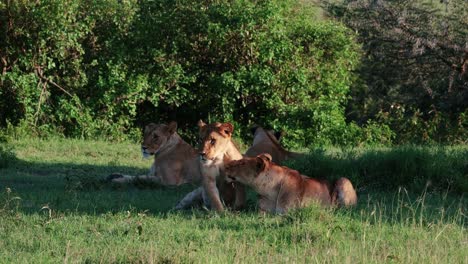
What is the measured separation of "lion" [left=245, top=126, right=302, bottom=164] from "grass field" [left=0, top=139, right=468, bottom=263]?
1266 millimetres

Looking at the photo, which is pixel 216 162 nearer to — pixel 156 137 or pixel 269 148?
pixel 156 137

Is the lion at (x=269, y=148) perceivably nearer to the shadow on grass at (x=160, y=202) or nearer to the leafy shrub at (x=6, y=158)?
the shadow on grass at (x=160, y=202)

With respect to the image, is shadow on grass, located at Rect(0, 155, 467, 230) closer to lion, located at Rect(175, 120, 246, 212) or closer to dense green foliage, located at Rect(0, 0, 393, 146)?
lion, located at Rect(175, 120, 246, 212)

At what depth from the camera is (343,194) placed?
28.4 ft

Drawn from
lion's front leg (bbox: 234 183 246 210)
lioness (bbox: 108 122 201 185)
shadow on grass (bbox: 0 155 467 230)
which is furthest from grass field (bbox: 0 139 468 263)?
lioness (bbox: 108 122 201 185)

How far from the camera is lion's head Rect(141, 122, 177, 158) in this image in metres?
10.9

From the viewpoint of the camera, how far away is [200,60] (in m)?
17.9

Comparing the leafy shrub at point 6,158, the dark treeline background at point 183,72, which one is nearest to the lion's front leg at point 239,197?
the leafy shrub at point 6,158

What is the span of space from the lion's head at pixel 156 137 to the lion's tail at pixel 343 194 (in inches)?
108

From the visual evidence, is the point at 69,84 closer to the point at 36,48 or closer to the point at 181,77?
the point at 36,48

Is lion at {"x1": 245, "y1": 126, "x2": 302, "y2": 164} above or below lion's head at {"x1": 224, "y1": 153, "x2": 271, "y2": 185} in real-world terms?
below

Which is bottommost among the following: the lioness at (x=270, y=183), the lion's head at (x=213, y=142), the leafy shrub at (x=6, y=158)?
the leafy shrub at (x=6, y=158)

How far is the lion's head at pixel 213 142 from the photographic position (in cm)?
838

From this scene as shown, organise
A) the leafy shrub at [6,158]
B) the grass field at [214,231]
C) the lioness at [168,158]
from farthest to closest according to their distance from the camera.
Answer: the leafy shrub at [6,158] < the lioness at [168,158] < the grass field at [214,231]
